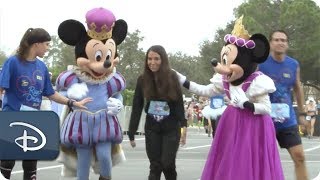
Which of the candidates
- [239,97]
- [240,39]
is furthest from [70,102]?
[240,39]

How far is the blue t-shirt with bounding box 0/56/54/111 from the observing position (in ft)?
23.8

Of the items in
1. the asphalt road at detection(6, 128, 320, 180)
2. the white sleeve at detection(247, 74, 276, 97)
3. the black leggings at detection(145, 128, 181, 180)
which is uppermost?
the white sleeve at detection(247, 74, 276, 97)

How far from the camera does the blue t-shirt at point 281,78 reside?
Answer: 26.8 feet

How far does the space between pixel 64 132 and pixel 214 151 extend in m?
1.56

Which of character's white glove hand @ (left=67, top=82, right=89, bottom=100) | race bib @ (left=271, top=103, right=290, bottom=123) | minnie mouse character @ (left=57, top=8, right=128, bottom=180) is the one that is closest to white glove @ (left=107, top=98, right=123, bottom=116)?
minnie mouse character @ (left=57, top=8, right=128, bottom=180)

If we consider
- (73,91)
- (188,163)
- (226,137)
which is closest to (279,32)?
(226,137)

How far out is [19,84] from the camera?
7.31 m

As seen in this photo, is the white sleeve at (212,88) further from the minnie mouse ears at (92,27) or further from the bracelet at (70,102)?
the bracelet at (70,102)

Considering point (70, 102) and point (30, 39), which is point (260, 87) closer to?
point (70, 102)

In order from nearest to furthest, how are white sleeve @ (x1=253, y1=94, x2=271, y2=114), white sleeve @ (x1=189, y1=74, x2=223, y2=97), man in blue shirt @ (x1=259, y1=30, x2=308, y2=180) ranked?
white sleeve @ (x1=253, y1=94, x2=271, y2=114) < white sleeve @ (x1=189, y1=74, x2=223, y2=97) < man in blue shirt @ (x1=259, y1=30, x2=308, y2=180)

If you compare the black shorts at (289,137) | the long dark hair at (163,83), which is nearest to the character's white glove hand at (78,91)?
the long dark hair at (163,83)

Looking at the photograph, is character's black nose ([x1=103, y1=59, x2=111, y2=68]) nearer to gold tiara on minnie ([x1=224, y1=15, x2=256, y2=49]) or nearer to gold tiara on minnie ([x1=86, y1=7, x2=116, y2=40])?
gold tiara on minnie ([x1=86, y1=7, x2=116, y2=40])

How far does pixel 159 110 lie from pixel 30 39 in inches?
66.7

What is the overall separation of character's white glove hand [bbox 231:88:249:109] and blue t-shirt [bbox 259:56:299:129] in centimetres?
107
